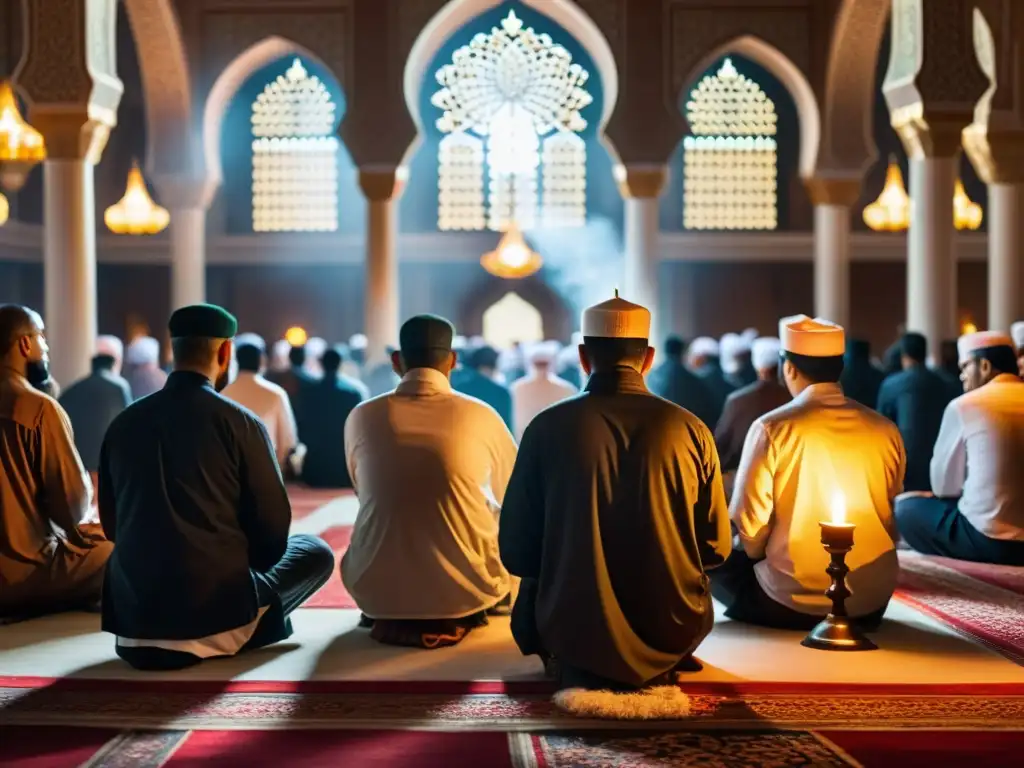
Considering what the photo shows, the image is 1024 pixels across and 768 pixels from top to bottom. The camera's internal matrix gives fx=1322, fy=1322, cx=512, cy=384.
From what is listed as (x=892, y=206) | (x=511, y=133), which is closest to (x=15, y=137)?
(x=892, y=206)

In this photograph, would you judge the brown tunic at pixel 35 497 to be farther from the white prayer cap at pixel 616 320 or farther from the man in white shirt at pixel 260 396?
the man in white shirt at pixel 260 396

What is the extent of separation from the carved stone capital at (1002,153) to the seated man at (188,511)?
7.75m

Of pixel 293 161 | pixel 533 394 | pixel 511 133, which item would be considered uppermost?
pixel 511 133

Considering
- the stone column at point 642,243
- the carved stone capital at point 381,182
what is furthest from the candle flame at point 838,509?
the carved stone capital at point 381,182

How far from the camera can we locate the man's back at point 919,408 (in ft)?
23.1

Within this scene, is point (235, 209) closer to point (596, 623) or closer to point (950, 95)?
point (950, 95)

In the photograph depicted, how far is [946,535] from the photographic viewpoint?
565 cm

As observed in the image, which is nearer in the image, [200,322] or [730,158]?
[200,322]

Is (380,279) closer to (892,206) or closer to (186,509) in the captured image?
(892,206)

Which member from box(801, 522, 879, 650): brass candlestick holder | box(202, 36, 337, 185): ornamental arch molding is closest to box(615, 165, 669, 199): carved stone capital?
box(202, 36, 337, 185): ornamental arch molding

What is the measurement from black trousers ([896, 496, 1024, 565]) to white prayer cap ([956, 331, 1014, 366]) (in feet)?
2.11

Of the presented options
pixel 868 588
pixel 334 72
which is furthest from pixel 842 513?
pixel 334 72

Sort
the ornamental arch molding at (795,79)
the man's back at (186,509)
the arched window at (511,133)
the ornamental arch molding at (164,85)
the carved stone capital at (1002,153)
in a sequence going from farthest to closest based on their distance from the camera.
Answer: the arched window at (511,133) < the ornamental arch molding at (795,79) < the ornamental arch molding at (164,85) < the carved stone capital at (1002,153) < the man's back at (186,509)

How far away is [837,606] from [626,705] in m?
1.04
